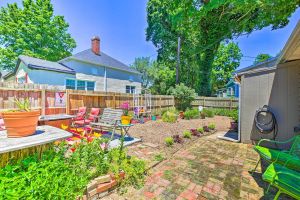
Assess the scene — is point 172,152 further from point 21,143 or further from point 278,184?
point 21,143

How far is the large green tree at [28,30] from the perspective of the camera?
57.8ft

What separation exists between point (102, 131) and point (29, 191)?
14.7ft

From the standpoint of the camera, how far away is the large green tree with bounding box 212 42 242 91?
981 inches

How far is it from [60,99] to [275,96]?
24.7 ft

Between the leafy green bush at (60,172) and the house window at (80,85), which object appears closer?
the leafy green bush at (60,172)

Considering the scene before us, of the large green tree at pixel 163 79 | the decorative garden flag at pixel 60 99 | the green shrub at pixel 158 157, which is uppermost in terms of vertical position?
the large green tree at pixel 163 79

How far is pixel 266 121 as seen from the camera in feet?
15.6

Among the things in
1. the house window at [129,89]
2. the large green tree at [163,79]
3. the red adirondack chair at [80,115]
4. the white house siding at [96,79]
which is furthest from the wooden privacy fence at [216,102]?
the red adirondack chair at [80,115]

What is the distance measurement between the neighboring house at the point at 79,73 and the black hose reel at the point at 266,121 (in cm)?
1099

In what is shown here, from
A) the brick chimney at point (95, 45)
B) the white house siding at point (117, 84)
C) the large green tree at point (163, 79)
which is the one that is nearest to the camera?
the white house siding at point (117, 84)

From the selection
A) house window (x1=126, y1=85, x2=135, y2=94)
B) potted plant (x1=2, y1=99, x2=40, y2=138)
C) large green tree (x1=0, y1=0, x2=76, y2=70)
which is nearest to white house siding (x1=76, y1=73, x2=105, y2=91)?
house window (x1=126, y1=85, x2=135, y2=94)

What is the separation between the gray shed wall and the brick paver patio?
116cm

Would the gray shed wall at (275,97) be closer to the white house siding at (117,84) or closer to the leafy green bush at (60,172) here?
the leafy green bush at (60,172)

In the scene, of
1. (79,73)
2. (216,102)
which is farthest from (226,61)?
(79,73)
